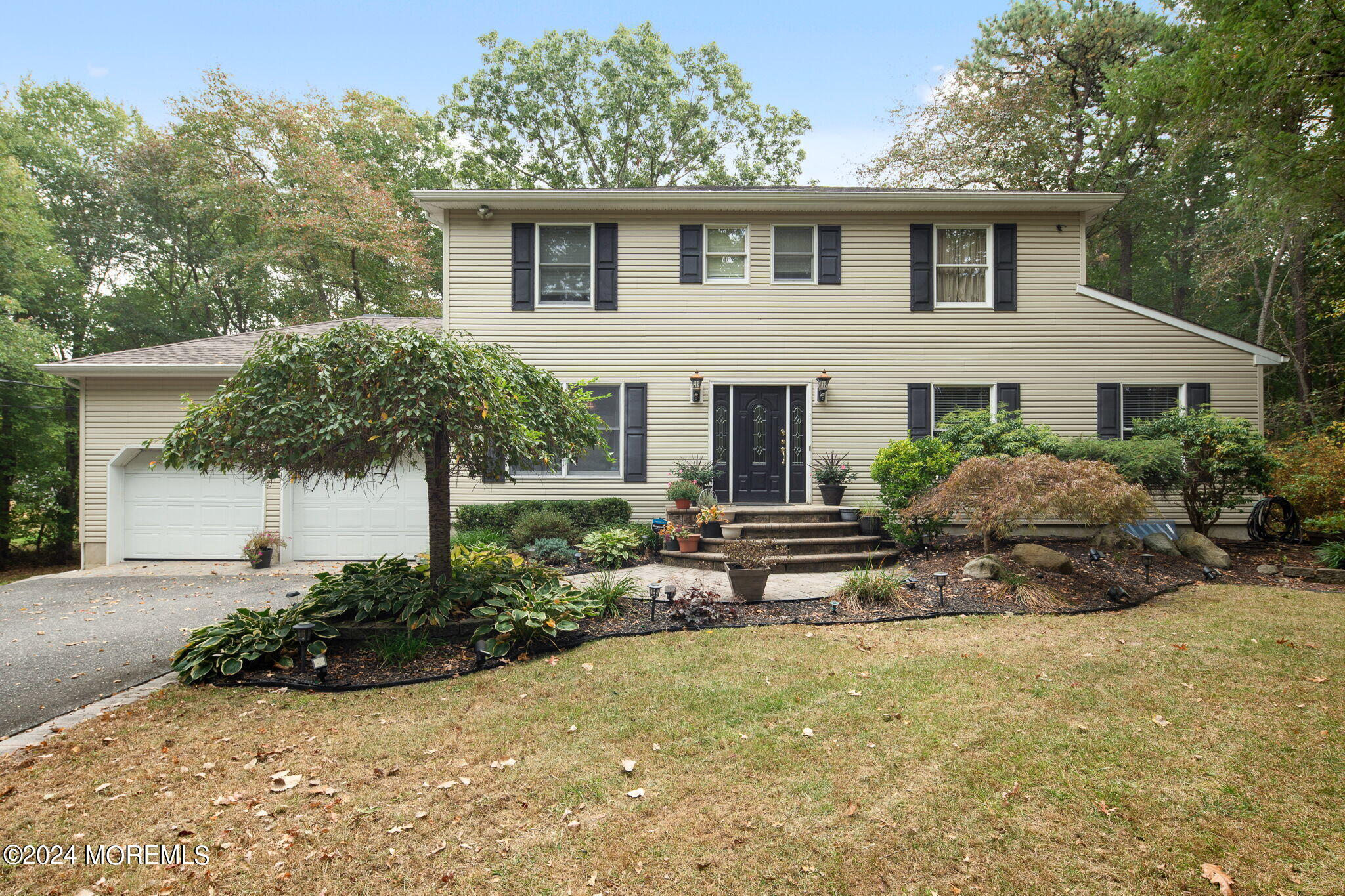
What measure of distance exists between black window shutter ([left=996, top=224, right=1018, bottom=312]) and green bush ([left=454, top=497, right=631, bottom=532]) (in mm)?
7086

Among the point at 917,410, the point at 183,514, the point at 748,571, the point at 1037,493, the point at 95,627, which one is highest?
the point at 917,410

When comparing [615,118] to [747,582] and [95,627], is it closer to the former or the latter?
[747,582]

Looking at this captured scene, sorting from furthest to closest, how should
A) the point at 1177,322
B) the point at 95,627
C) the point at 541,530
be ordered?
the point at 1177,322 → the point at 541,530 → the point at 95,627

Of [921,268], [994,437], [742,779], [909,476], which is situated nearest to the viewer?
[742,779]

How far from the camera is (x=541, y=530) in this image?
8.72m

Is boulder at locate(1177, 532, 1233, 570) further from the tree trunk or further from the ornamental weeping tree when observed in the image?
the tree trunk

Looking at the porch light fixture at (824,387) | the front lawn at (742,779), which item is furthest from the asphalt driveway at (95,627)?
the porch light fixture at (824,387)

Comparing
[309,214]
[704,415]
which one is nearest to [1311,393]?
[704,415]

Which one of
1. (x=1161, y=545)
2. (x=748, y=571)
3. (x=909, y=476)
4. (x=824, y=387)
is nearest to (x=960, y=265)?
(x=824, y=387)

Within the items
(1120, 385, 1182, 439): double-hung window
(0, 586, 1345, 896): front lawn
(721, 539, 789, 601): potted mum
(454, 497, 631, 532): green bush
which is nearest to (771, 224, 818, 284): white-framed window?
(454, 497, 631, 532): green bush

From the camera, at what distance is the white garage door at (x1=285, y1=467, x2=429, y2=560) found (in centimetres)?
1012

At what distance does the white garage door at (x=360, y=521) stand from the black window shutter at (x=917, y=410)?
26.9 feet

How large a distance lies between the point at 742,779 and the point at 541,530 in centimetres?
630

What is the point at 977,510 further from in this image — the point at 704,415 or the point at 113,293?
the point at 113,293
